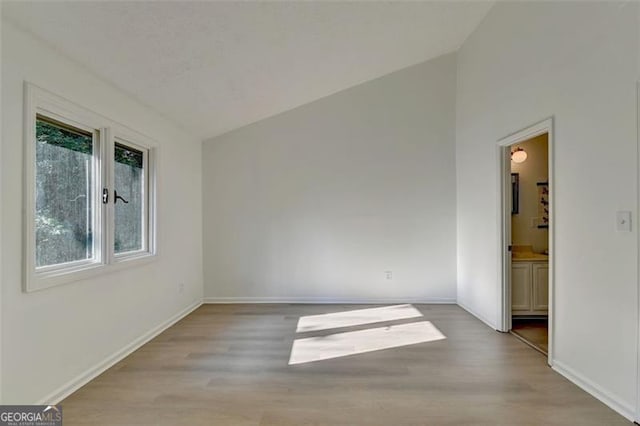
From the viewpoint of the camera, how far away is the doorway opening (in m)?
3.35

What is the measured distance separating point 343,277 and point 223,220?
198 centimetres

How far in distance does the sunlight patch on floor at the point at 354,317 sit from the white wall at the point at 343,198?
0.42m

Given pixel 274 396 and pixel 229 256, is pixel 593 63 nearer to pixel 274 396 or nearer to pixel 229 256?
pixel 274 396

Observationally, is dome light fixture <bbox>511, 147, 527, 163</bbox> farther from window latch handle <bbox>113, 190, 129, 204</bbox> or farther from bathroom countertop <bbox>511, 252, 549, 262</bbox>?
window latch handle <bbox>113, 190, 129, 204</bbox>

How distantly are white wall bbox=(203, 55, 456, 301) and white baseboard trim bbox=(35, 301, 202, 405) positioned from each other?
4.59 ft

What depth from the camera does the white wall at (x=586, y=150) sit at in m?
2.18

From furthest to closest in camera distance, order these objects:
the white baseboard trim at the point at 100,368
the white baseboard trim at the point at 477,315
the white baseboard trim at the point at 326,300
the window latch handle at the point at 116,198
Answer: the white baseboard trim at the point at 326,300 → the white baseboard trim at the point at 477,315 → the window latch handle at the point at 116,198 → the white baseboard trim at the point at 100,368

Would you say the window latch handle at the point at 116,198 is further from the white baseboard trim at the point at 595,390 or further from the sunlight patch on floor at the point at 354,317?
the white baseboard trim at the point at 595,390

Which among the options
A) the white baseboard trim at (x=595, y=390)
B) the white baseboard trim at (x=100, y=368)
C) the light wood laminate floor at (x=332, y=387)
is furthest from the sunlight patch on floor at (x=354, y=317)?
the white baseboard trim at (x=595, y=390)

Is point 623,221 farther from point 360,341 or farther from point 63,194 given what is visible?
point 63,194

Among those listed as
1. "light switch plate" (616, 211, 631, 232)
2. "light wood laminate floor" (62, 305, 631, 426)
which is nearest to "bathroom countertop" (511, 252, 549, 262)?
"light wood laminate floor" (62, 305, 631, 426)

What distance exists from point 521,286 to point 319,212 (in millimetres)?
2748

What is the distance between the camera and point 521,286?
403 cm

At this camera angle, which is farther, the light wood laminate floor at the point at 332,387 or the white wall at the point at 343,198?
the white wall at the point at 343,198
